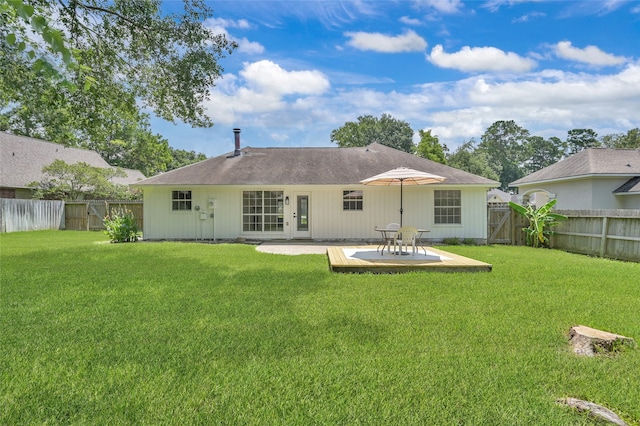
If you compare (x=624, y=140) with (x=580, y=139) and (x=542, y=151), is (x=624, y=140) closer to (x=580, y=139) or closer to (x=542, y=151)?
(x=580, y=139)

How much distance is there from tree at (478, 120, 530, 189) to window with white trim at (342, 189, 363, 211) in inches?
2550

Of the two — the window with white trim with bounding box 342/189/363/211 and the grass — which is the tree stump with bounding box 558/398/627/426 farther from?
the window with white trim with bounding box 342/189/363/211

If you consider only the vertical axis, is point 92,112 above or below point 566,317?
above

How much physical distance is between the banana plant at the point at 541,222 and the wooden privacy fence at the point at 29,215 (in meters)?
23.5

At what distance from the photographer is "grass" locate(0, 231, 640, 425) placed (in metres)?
2.49

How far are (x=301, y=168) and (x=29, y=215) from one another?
1500 centimetres

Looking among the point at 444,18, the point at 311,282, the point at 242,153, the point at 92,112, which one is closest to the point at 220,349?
the point at 311,282

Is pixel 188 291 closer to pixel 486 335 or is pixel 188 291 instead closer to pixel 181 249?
pixel 486 335

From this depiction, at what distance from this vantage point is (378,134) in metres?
45.6

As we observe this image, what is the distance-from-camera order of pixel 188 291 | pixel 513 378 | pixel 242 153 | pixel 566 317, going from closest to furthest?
pixel 513 378
pixel 566 317
pixel 188 291
pixel 242 153

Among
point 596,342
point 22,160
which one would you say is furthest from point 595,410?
point 22,160

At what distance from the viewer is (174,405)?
2514 millimetres

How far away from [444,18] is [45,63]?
13142mm

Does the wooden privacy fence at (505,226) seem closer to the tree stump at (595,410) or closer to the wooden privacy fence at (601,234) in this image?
the wooden privacy fence at (601,234)
